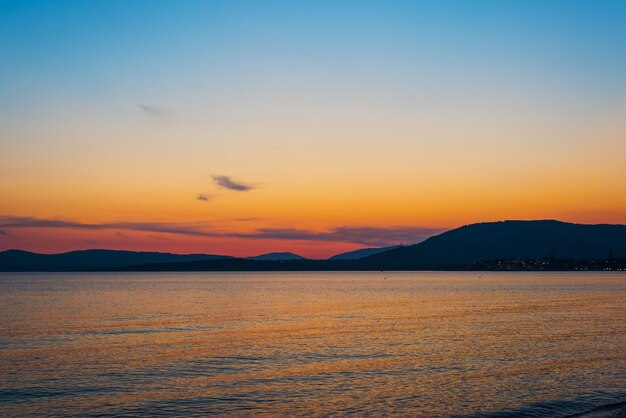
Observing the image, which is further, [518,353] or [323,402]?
[518,353]

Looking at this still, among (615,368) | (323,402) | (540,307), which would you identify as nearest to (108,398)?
(323,402)

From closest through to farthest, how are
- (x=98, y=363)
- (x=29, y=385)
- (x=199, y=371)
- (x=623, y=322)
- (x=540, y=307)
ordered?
(x=29, y=385), (x=199, y=371), (x=98, y=363), (x=623, y=322), (x=540, y=307)

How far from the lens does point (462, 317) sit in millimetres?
87312

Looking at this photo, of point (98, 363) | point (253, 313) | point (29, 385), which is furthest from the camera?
point (253, 313)

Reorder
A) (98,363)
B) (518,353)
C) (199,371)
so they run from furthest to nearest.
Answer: (518,353) < (98,363) < (199,371)

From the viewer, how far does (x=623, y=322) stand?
78.8 metres

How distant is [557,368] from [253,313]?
55.7 metres

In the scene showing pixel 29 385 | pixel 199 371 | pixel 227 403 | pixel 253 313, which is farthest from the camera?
pixel 253 313

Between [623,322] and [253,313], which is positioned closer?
[623,322]

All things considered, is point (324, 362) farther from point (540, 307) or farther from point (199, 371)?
point (540, 307)

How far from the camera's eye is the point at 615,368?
44.5m

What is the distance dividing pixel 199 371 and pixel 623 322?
59381 mm

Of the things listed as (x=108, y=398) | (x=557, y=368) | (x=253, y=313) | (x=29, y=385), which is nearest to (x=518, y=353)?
(x=557, y=368)

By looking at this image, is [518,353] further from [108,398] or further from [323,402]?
[108,398]
